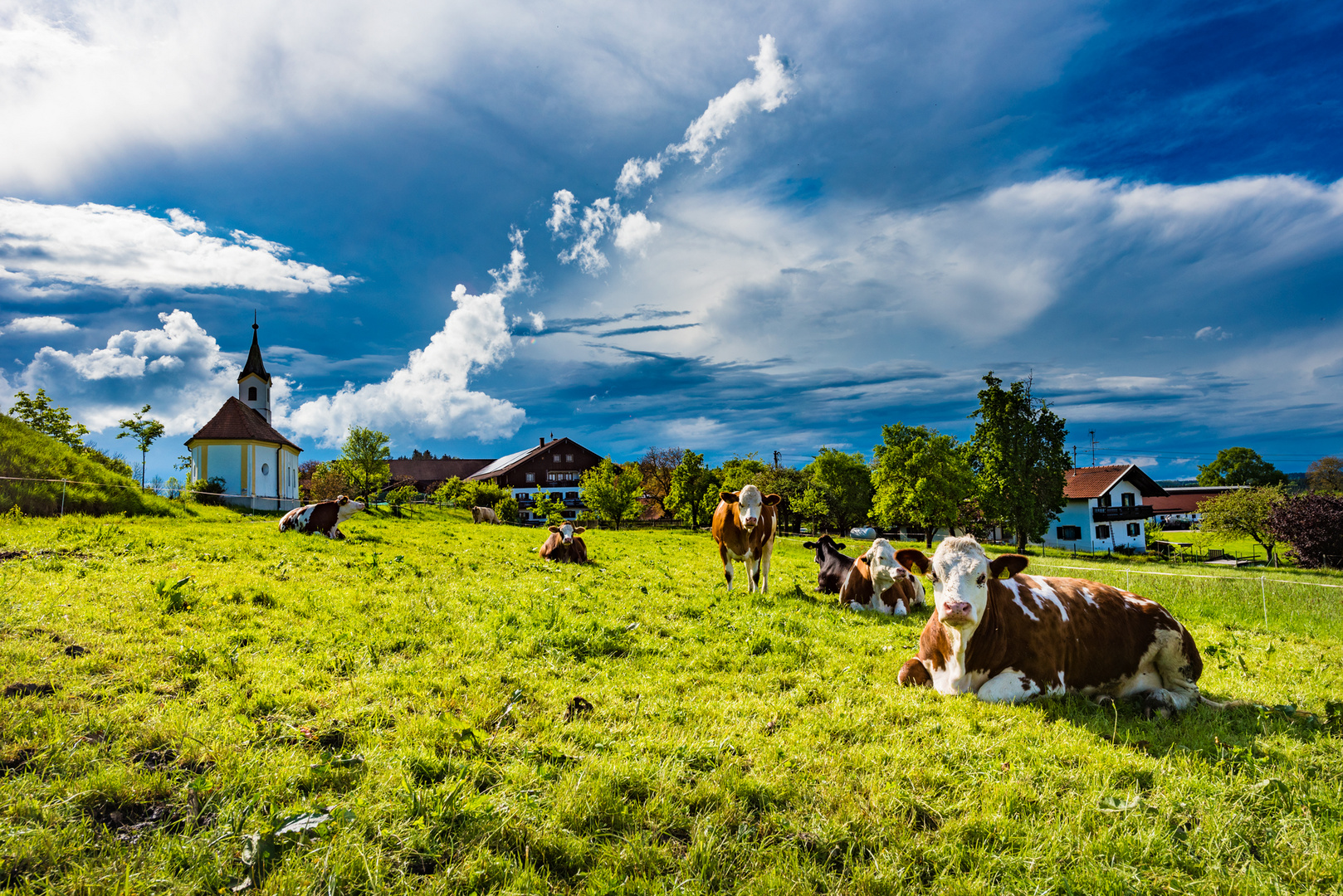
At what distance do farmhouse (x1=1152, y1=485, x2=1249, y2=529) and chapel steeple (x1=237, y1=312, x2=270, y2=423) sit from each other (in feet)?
372

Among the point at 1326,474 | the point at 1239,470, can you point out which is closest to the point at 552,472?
the point at 1326,474

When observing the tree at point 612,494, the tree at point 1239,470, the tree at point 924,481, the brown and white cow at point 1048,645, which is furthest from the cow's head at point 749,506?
the tree at point 1239,470

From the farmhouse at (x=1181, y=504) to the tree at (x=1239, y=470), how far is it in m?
2.21

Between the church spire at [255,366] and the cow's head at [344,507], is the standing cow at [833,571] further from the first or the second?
the church spire at [255,366]

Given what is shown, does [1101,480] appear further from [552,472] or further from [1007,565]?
[1007,565]

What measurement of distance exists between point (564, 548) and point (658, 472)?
56.3 metres

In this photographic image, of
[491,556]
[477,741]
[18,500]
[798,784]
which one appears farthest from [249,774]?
[18,500]

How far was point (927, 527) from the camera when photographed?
4234 centimetres

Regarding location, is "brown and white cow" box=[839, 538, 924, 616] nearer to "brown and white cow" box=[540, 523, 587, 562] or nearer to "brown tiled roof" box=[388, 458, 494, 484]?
"brown and white cow" box=[540, 523, 587, 562]

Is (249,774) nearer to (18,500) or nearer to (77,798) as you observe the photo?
(77,798)

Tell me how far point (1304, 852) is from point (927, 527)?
42198 millimetres

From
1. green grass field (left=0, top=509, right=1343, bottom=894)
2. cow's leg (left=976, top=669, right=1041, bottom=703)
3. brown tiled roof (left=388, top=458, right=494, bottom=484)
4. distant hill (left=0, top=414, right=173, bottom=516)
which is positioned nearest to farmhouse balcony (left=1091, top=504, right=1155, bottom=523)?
green grass field (left=0, top=509, right=1343, bottom=894)

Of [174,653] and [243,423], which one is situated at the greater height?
[243,423]

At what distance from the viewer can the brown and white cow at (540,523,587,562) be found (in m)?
16.4
